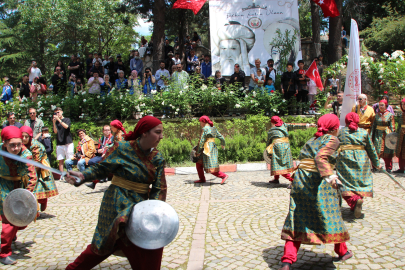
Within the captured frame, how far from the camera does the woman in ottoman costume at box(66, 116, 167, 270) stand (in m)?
2.96

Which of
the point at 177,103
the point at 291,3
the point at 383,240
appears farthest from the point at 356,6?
the point at 383,240

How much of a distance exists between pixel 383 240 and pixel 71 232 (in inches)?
176

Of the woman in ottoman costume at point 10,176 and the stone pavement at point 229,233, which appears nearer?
the stone pavement at point 229,233

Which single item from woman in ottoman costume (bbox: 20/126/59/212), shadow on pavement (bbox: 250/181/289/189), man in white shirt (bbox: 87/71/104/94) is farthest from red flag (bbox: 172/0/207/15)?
woman in ottoman costume (bbox: 20/126/59/212)

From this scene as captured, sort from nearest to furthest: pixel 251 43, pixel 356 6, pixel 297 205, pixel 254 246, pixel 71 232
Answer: pixel 297 205
pixel 254 246
pixel 71 232
pixel 251 43
pixel 356 6

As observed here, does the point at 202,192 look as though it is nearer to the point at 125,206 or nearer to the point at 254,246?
the point at 254,246

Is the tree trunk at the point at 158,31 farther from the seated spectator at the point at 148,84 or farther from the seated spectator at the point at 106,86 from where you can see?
the seated spectator at the point at 106,86

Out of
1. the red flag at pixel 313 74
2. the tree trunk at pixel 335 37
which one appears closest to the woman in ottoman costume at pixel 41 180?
the red flag at pixel 313 74

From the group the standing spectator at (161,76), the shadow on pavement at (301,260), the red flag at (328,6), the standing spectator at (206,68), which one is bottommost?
the shadow on pavement at (301,260)

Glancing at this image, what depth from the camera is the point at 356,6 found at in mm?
25188

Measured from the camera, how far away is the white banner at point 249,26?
15.3 metres

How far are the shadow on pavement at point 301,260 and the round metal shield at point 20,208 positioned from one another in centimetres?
268

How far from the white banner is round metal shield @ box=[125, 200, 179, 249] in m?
13.1

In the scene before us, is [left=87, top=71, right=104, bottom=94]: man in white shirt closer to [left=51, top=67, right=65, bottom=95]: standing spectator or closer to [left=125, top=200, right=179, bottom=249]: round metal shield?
[left=51, top=67, right=65, bottom=95]: standing spectator
